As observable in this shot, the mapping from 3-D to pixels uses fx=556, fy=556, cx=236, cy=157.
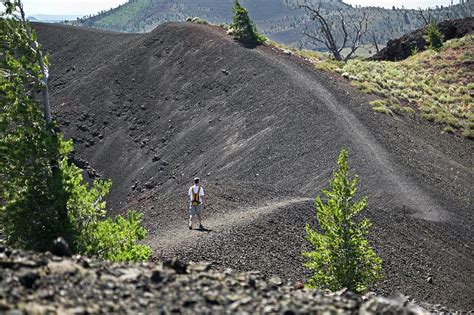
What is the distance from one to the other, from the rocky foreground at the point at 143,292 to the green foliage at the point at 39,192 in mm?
4804

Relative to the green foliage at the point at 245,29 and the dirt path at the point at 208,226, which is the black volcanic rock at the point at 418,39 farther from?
the dirt path at the point at 208,226

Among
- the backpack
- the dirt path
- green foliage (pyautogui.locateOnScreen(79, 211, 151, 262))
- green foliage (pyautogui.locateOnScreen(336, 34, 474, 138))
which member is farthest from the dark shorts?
green foliage (pyautogui.locateOnScreen(336, 34, 474, 138))

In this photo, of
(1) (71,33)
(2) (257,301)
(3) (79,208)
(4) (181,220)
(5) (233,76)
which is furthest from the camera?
(1) (71,33)

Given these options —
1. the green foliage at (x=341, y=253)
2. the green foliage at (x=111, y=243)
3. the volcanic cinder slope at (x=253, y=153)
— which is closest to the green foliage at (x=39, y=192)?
the green foliage at (x=111, y=243)

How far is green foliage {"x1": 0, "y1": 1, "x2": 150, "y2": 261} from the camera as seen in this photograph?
15.0 metres

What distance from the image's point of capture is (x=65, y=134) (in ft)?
141

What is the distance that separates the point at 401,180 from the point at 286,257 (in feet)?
32.5

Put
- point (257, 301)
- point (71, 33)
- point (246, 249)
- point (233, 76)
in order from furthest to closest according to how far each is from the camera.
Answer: point (71, 33) → point (233, 76) → point (246, 249) → point (257, 301)

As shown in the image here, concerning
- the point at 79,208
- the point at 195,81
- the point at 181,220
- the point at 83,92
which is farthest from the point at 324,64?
the point at 79,208

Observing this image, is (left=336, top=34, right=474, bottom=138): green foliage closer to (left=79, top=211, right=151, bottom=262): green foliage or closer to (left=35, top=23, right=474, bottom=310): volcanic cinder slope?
(left=35, top=23, right=474, bottom=310): volcanic cinder slope

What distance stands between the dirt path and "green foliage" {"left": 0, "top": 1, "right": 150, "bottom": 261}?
489cm

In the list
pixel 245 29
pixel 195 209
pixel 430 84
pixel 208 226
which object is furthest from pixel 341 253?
pixel 430 84

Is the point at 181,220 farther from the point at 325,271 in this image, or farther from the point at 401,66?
the point at 401,66

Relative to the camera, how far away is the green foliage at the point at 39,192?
15047 mm
